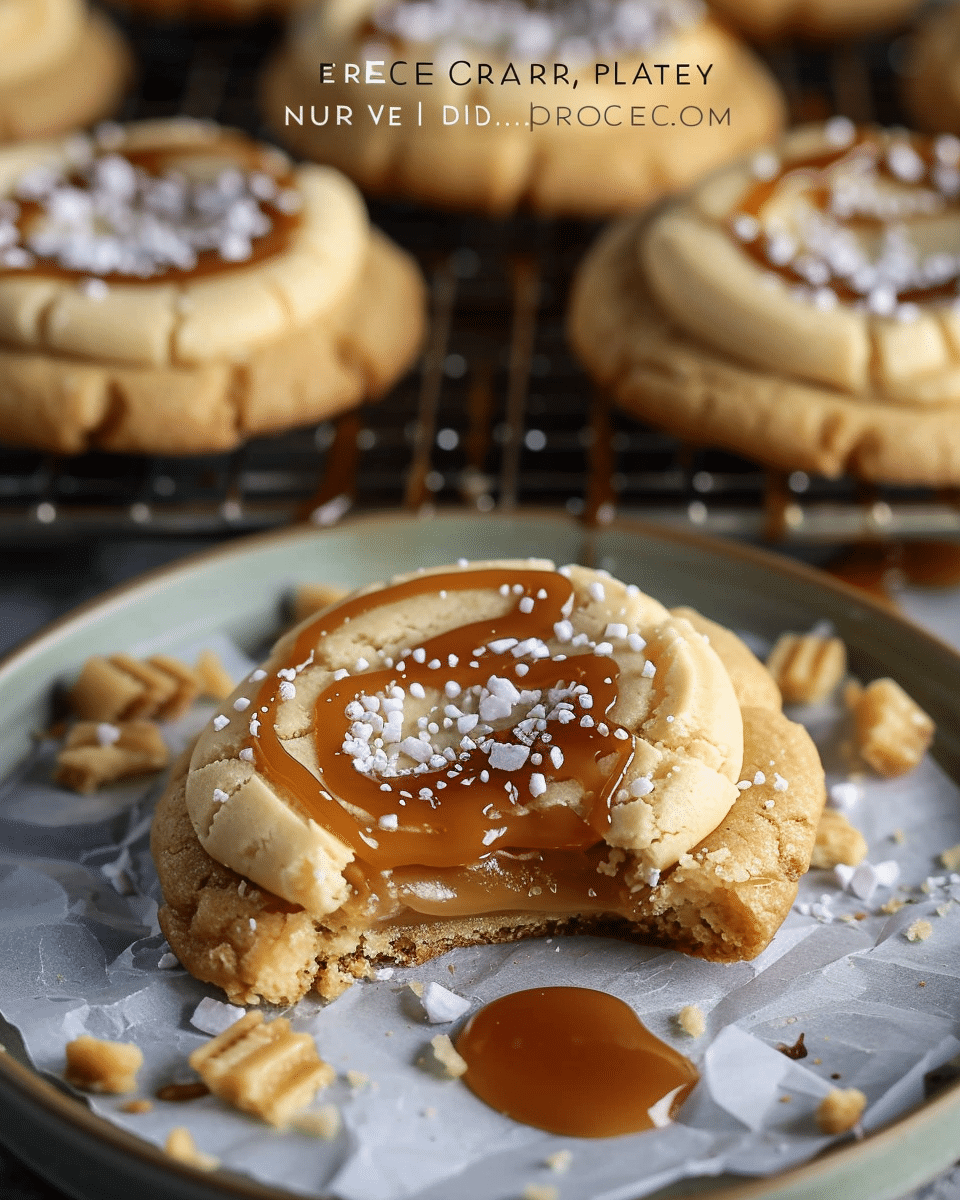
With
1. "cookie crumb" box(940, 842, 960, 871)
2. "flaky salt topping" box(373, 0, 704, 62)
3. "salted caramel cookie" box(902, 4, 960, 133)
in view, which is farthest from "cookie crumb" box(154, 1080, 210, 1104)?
"salted caramel cookie" box(902, 4, 960, 133)

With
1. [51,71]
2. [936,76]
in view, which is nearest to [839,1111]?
[936,76]

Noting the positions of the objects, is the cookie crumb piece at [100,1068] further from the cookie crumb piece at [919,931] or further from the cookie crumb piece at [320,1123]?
the cookie crumb piece at [919,931]

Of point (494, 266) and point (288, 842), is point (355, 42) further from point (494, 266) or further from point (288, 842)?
point (288, 842)

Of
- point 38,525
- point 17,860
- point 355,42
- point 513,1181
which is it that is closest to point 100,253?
point 38,525

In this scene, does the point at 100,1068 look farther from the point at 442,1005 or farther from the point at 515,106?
the point at 515,106

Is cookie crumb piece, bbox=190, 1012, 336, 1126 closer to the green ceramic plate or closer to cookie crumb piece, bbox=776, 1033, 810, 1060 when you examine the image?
cookie crumb piece, bbox=776, 1033, 810, 1060

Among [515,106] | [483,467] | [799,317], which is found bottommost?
[483,467]

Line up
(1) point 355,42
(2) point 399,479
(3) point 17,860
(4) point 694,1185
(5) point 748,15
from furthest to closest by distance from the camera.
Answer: (5) point 748,15 < (1) point 355,42 < (2) point 399,479 < (3) point 17,860 < (4) point 694,1185
